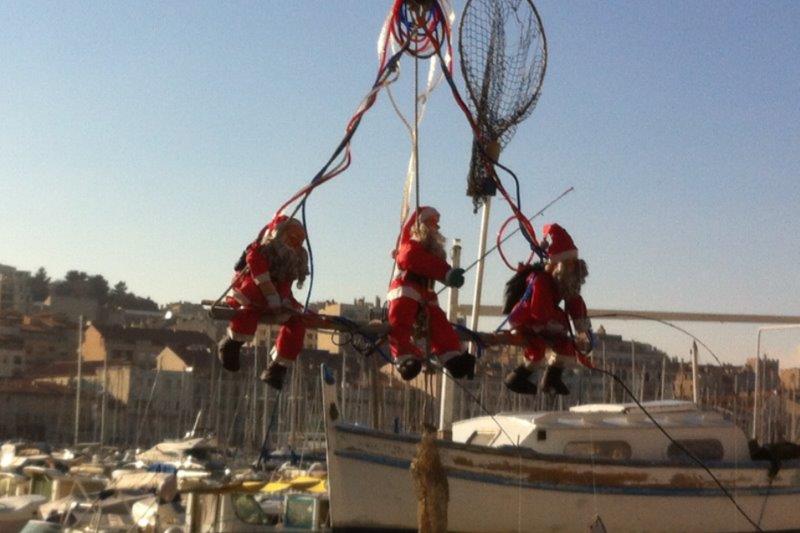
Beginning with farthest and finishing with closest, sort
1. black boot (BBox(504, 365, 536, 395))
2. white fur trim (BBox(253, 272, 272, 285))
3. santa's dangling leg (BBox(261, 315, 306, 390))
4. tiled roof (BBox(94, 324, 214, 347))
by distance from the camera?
tiled roof (BBox(94, 324, 214, 347)), black boot (BBox(504, 365, 536, 395)), santa's dangling leg (BBox(261, 315, 306, 390)), white fur trim (BBox(253, 272, 272, 285))

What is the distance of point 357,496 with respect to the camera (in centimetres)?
1320

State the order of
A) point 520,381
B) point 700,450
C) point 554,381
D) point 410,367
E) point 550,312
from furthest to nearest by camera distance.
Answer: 1. point 700,450
2. point 520,381
3. point 554,381
4. point 550,312
5. point 410,367

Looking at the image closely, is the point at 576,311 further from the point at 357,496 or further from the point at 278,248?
the point at 357,496

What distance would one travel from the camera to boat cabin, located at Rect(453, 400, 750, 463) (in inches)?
550

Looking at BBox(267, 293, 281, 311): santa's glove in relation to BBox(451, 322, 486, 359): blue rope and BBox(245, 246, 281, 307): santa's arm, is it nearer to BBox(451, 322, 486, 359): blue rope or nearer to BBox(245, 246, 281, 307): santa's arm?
BBox(245, 246, 281, 307): santa's arm

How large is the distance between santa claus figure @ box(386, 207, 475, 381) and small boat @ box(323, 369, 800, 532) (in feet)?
8.51

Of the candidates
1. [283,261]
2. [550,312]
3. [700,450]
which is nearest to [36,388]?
[700,450]

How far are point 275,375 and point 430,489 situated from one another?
195 cm

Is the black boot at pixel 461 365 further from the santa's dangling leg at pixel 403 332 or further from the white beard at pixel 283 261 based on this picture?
the white beard at pixel 283 261

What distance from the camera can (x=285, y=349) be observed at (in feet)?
33.7

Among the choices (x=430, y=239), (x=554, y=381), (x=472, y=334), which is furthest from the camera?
(x=554, y=381)

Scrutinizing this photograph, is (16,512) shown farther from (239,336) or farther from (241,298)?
(241,298)

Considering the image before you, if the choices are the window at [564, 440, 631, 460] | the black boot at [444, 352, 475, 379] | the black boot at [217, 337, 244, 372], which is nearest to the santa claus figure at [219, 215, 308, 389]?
the black boot at [217, 337, 244, 372]

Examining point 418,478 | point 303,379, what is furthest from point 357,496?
point 303,379
